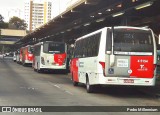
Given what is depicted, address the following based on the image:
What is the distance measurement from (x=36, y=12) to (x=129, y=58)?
127 m

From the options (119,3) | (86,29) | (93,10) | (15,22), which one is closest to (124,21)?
(119,3)

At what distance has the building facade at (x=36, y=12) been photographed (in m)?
114

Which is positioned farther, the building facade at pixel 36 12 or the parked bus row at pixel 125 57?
the building facade at pixel 36 12

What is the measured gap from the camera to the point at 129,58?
50.5 feet

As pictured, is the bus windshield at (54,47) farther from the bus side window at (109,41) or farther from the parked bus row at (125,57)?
the bus side window at (109,41)

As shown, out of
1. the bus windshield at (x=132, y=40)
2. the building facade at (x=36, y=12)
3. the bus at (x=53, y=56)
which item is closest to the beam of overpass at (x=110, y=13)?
the bus at (x=53, y=56)

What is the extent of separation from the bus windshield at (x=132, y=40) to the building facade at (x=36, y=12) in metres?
94.1

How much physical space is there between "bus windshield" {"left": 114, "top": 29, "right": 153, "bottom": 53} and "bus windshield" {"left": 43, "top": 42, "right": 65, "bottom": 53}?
18096 millimetres

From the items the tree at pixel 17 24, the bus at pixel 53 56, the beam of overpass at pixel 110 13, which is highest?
the tree at pixel 17 24

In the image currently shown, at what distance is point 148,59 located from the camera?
15.4 m

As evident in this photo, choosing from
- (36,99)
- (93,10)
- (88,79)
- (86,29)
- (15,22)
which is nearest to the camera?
(36,99)

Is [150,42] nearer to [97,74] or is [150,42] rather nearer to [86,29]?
[97,74]

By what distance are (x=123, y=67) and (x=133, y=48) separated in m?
0.82

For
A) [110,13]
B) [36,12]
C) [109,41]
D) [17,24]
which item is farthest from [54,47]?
[17,24]
